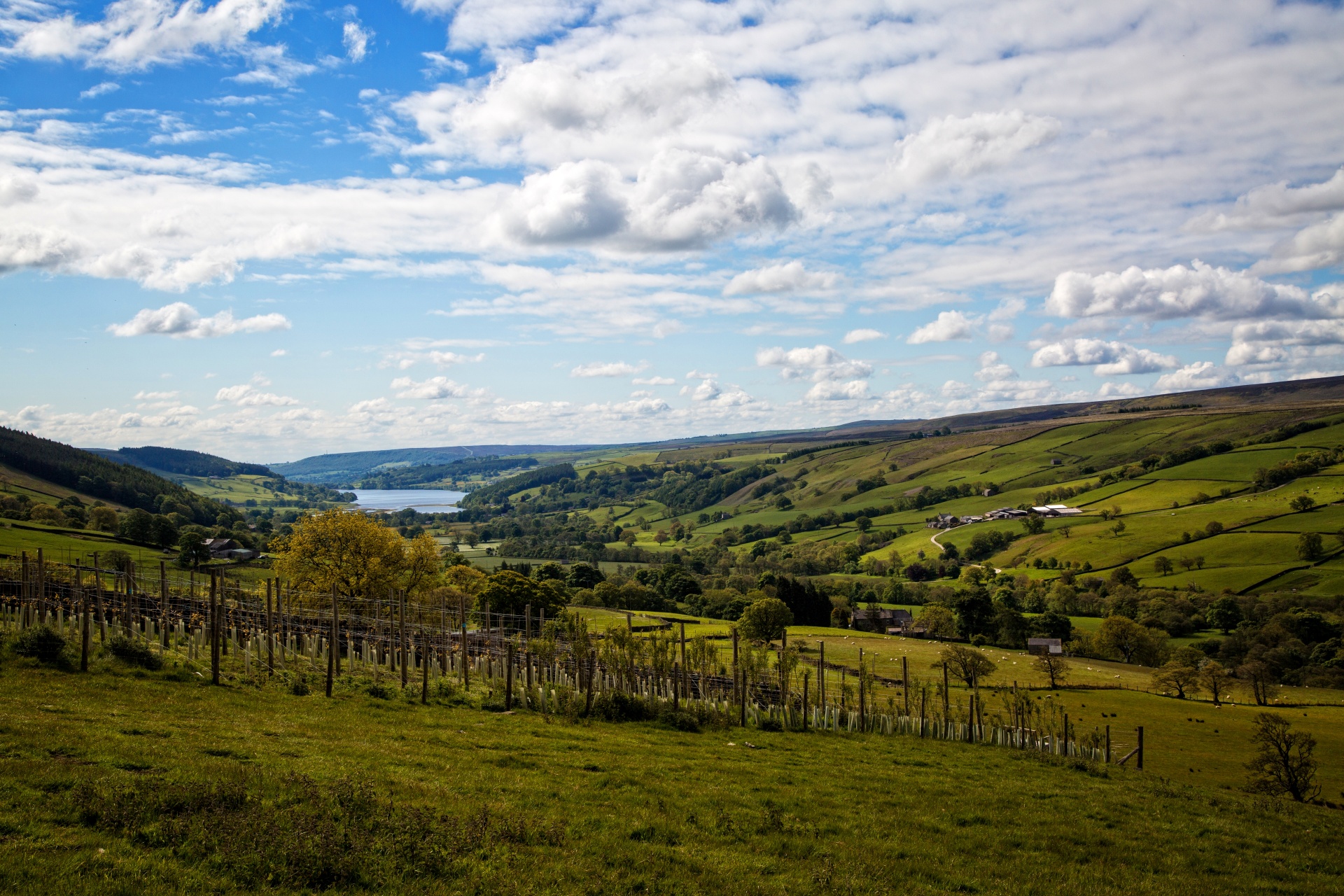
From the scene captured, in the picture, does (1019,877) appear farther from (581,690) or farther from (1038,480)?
(1038,480)

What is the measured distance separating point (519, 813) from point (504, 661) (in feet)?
76.7

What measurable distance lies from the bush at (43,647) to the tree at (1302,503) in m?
138

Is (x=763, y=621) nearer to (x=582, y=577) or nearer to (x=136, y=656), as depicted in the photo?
(x=582, y=577)

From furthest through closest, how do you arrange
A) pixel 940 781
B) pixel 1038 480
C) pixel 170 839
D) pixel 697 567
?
1. pixel 1038 480
2. pixel 697 567
3. pixel 940 781
4. pixel 170 839

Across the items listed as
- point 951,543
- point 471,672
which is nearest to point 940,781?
point 471,672

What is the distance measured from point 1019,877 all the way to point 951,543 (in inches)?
5119

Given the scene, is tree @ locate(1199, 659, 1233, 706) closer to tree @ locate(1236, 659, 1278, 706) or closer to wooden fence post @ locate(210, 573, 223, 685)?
tree @ locate(1236, 659, 1278, 706)

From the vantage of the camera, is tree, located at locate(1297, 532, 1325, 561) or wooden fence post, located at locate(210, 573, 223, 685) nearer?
wooden fence post, located at locate(210, 573, 223, 685)

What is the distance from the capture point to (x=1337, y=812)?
24.0m

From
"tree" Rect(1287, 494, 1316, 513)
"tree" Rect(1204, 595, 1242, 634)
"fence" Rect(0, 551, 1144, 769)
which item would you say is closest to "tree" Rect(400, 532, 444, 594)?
"fence" Rect(0, 551, 1144, 769)

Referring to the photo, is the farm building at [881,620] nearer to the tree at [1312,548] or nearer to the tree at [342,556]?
the tree at [1312,548]

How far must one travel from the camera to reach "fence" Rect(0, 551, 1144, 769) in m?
26.2

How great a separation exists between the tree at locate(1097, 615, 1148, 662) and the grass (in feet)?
202

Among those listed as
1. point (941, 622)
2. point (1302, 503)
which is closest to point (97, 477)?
point (941, 622)
